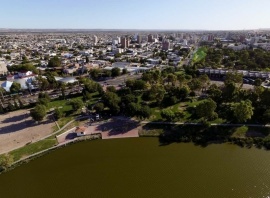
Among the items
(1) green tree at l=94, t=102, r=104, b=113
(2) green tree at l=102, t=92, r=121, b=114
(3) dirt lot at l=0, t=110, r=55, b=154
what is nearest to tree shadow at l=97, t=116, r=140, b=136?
(2) green tree at l=102, t=92, r=121, b=114

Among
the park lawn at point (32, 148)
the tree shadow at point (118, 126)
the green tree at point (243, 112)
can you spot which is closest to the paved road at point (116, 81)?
the tree shadow at point (118, 126)

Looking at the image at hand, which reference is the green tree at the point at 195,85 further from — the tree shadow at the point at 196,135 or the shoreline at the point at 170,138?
the tree shadow at the point at 196,135

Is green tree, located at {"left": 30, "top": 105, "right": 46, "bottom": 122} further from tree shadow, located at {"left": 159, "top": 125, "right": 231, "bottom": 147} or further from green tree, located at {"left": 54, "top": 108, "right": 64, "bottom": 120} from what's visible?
tree shadow, located at {"left": 159, "top": 125, "right": 231, "bottom": 147}

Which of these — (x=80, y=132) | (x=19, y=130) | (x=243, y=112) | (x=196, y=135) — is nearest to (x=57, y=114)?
(x=19, y=130)

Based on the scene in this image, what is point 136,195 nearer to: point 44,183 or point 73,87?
point 44,183

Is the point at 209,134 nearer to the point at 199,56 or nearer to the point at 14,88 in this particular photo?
the point at 14,88
